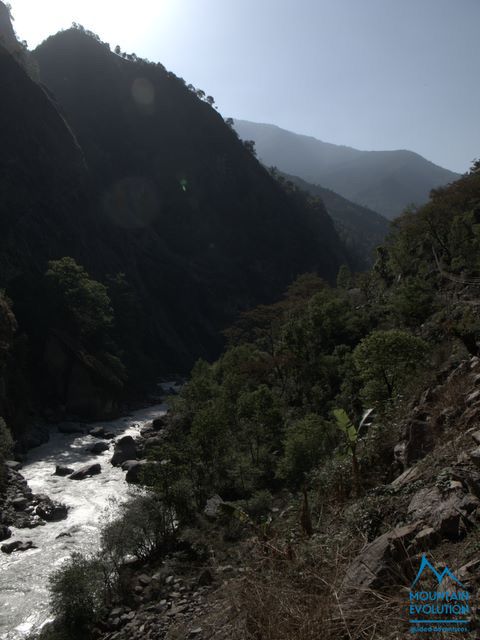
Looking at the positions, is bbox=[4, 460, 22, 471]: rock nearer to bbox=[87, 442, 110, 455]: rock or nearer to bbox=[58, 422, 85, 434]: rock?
bbox=[87, 442, 110, 455]: rock

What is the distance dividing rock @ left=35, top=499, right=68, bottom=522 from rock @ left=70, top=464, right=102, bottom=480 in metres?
4.76

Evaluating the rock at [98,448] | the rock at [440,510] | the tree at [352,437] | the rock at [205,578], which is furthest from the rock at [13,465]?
the rock at [440,510]

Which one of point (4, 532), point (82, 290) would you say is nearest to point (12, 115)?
point (82, 290)

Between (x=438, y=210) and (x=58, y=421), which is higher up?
(x=438, y=210)

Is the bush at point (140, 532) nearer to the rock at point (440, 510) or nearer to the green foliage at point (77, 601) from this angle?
the green foliage at point (77, 601)

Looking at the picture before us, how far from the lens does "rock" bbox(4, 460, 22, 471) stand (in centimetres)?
2619

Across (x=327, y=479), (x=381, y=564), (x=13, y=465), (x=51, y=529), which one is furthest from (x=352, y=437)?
(x=13, y=465)

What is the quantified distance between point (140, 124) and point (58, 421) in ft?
308

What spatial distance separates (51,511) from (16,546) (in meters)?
3.47

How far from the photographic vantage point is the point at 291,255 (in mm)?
118188

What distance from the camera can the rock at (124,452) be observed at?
29.1 metres

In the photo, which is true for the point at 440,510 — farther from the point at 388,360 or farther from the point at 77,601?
the point at 388,360

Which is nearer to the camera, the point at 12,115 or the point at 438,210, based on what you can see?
the point at 438,210

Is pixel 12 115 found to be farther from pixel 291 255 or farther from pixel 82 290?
pixel 291 255
